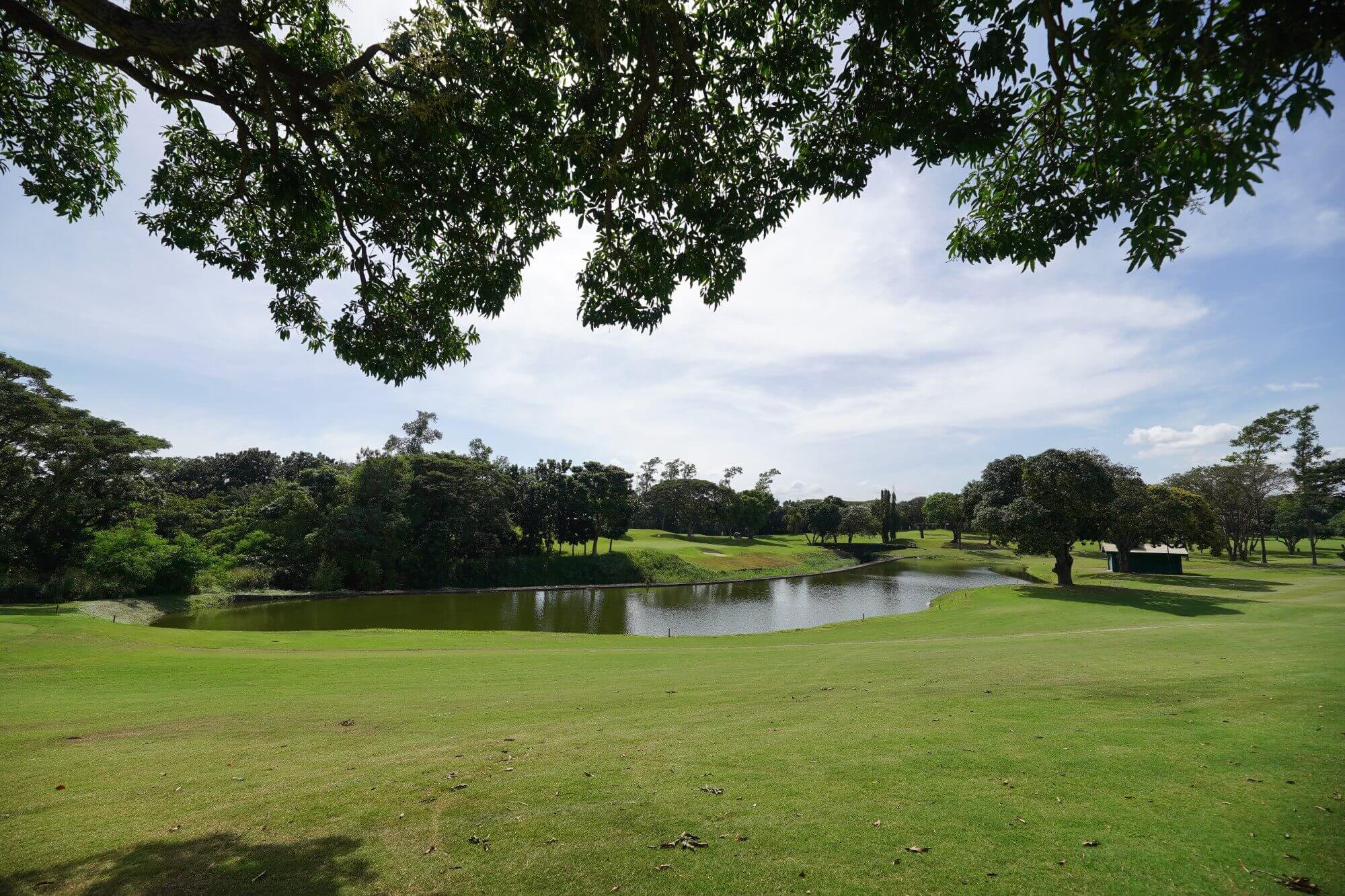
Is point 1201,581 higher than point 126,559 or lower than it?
lower

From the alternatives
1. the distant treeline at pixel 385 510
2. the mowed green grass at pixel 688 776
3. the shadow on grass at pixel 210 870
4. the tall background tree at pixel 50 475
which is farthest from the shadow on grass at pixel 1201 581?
the tall background tree at pixel 50 475

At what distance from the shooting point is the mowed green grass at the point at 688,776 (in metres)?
3.53

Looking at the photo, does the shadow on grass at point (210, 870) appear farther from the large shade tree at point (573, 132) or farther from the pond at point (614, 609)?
the pond at point (614, 609)

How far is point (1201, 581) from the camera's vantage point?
32.7 meters

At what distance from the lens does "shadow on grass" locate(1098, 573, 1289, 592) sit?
96.3 ft

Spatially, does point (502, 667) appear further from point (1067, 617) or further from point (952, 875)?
point (1067, 617)

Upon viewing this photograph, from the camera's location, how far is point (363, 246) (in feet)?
25.2

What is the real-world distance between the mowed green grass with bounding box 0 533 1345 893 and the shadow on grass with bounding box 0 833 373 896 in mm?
20

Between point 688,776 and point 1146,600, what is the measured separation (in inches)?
1121

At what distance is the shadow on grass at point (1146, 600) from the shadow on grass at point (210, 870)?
26380 millimetres

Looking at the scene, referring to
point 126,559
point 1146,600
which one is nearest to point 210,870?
point 1146,600

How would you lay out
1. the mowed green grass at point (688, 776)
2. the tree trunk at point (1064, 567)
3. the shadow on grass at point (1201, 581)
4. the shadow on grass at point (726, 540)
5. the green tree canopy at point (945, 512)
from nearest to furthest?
the mowed green grass at point (688, 776) < the shadow on grass at point (1201, 581) < the tree trunk at point (1064, 567) < the shadow on grass at point (726, 540) < the green tree canopy at point (945, 512)

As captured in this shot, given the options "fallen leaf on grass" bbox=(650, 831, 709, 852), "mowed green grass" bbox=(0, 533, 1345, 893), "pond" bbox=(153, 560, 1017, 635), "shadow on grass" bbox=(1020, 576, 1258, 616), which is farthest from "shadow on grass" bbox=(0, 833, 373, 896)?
"shadow on grass" bbox=(1020, 576, 1258, 616)

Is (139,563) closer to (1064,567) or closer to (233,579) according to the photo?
(233,579)
